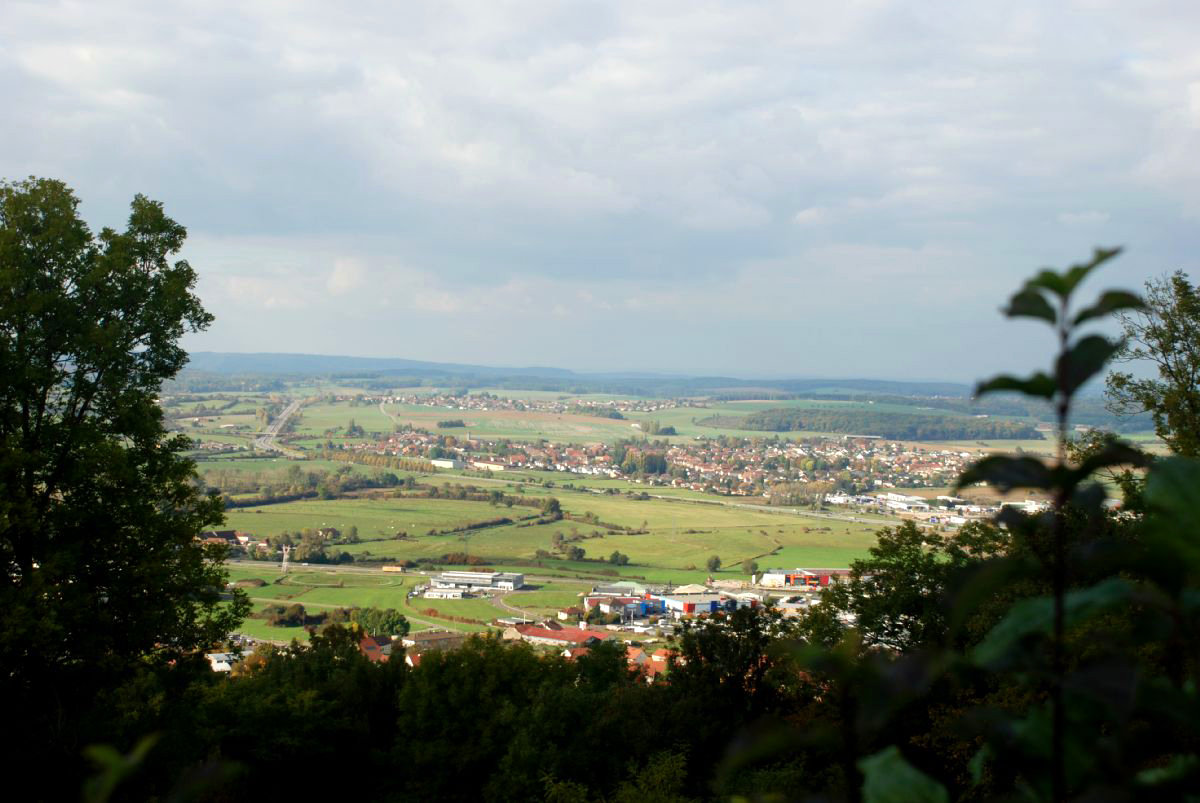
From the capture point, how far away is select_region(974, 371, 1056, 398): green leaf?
1329mm

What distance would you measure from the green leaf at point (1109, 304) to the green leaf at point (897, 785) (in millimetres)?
716

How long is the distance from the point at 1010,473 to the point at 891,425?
92598mm

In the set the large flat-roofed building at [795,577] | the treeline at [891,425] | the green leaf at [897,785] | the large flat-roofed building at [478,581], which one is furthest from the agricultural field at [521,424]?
the green leaf at [897,785]

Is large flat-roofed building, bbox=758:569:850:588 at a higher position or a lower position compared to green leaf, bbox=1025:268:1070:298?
lower

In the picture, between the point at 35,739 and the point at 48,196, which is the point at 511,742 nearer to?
the point at 35,739

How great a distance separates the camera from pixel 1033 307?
4.52 ft

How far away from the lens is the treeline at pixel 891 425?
262ft

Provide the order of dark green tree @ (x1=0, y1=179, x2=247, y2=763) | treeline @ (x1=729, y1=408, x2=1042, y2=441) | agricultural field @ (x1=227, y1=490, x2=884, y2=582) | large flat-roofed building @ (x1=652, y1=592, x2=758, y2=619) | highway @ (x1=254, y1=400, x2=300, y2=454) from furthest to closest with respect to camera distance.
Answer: treeline @ (x1=729, y1=408, x2=1042, y2=441) < highway @ (x1=254, y1=400, x2=300, y2=454) < agricultural field @ (x1=227, y1=490, x2=884, y2=582) < large flat-roofed building @ (x1=652, y1=592, x2=758, y2=619) < dark green tree @ (x1=0, y1=179, x2=247, y2=763)

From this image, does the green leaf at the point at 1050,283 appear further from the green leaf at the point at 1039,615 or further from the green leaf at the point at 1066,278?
the green leaf at the point at 1039,615

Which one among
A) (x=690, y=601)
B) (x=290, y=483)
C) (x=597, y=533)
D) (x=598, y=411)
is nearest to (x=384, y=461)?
(x=290, y=483)

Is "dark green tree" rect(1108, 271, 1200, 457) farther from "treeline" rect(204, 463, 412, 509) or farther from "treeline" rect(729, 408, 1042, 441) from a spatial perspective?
"treeline" rect(729, 408, 1042, 441)

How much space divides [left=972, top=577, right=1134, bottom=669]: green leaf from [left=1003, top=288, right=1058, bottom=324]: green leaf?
1.30ft

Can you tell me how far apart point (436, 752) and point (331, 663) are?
4399mm

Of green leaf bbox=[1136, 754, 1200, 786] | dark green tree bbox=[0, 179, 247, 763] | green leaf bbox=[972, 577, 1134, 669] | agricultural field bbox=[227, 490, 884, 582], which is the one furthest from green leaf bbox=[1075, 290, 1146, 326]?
agricultural field bbox=[227, 490, 884, 582]
